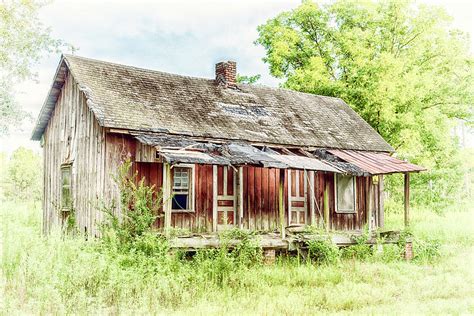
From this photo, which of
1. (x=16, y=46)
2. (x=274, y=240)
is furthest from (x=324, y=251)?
(x=16, y=46)

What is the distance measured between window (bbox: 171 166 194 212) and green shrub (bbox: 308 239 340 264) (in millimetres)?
4014

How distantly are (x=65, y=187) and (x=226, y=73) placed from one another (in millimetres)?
7457

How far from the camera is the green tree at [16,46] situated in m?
26.8

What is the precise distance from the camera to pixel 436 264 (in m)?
14.2

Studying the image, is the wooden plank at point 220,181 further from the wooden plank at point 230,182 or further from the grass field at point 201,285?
the grass field at point 201,285

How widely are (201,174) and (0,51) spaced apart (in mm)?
16579

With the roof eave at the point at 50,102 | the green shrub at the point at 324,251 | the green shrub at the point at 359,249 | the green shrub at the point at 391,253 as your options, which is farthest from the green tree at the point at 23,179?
the green shrub at the point at 391,253

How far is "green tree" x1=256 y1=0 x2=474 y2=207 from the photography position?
26.6 m

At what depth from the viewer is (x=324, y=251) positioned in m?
13.6

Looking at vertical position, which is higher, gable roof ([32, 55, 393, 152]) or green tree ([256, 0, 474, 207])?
green tree ([256, 0, 474, 207])

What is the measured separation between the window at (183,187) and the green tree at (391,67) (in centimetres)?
1356

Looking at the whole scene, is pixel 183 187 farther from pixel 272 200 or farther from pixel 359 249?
pixel 359 249

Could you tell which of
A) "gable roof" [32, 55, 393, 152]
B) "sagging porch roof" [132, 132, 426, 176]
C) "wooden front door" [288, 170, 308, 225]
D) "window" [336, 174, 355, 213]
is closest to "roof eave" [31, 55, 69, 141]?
"gable roof" [32, 55, 393, 152]

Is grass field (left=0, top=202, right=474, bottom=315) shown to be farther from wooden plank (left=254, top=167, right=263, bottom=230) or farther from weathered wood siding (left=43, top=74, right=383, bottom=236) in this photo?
wooden plank (left=254, top=167, right=263, bottom=230)
